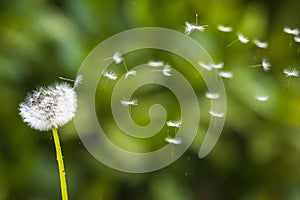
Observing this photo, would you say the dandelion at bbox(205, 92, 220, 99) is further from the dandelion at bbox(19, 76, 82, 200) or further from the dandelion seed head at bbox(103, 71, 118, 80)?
the dandelion at bbox(19, 76, 82, 200)

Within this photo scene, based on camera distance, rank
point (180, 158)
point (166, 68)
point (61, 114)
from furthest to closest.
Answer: point (180, 158) < point (166, 68) < point (61, 114)

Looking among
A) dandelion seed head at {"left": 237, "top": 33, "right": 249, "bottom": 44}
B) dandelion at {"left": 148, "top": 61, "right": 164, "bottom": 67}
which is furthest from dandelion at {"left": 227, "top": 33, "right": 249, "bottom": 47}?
dandelion at {"left": 148, "top": 61, "right": 164, "bottom": 67}

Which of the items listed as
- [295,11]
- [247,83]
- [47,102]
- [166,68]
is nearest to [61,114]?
[47,102]

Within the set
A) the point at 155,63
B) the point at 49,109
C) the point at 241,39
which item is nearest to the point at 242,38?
the point at 241,39

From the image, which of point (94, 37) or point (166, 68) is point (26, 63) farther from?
point (166, 68)

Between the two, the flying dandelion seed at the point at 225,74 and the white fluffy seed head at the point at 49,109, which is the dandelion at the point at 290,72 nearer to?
the flying dandelion seed at the point at 225,74

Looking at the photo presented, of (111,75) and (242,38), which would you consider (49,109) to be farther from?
(242,38)

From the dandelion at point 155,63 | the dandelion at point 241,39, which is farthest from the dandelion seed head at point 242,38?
the dandelion at point 155,63
